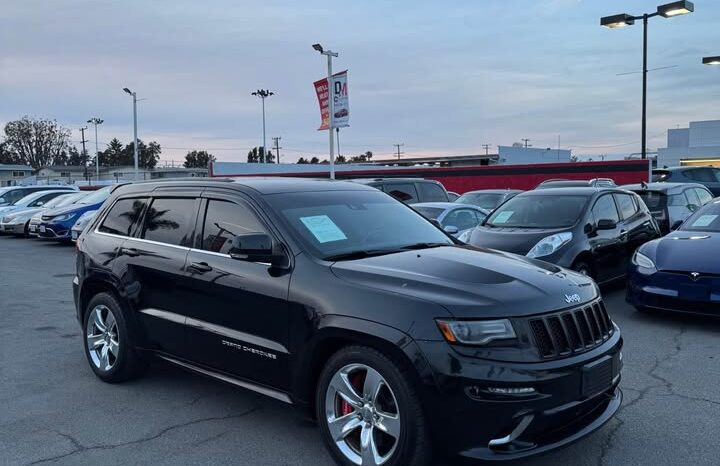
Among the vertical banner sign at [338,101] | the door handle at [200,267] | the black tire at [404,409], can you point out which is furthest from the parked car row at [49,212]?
the black tire at [404,409]

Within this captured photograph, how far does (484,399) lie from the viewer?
3232 mm

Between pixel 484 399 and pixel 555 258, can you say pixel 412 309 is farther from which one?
pixel 555 258

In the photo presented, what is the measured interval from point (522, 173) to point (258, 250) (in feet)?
86.2

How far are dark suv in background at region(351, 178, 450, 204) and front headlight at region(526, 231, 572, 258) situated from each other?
5.39 metres

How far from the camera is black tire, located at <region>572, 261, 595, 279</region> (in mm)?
8328

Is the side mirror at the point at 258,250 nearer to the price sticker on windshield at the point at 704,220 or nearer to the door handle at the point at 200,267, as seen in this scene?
the door handle at the point at 200,267

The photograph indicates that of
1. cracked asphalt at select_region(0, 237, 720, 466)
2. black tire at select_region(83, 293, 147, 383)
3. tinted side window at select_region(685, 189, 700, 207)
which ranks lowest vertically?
cracked asphalt at select_region(0, 237, 720, 466)

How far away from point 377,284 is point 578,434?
53.8 inches

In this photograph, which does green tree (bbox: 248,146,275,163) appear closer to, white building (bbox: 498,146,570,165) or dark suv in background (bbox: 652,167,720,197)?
white building (bbox: 498,146,570,165)

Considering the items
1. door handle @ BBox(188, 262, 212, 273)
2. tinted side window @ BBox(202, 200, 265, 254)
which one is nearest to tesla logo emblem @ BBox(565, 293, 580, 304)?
tinted side window @ BBox(202, 200, 265, 254)

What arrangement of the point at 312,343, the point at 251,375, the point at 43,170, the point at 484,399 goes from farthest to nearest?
the point at 43,170 → the point at 251,375 → the point at 312,343 → the point at 484,399

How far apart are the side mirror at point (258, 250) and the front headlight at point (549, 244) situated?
4922mm

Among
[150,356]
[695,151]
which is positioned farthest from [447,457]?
[695,151]

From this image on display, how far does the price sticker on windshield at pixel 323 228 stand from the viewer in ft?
14.1
